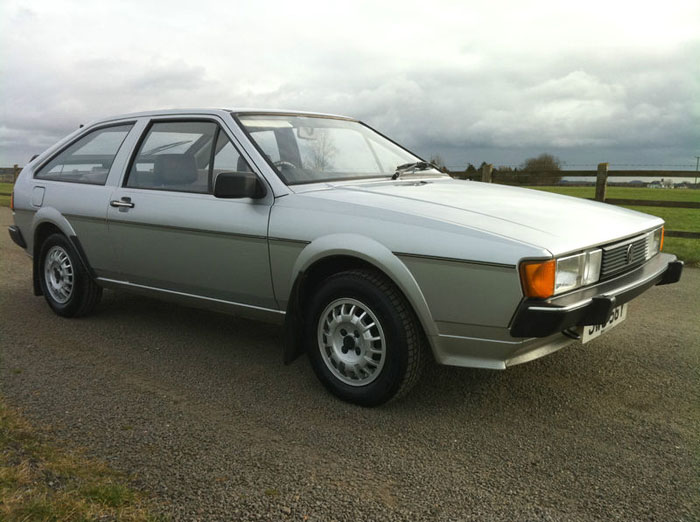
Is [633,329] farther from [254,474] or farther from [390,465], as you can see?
[254,474]

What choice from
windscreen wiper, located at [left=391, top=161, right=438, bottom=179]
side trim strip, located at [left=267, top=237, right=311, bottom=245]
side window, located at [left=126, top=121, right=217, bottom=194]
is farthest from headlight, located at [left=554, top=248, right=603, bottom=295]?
side window, located at [left=126, top=121, right=217, bottom=194]

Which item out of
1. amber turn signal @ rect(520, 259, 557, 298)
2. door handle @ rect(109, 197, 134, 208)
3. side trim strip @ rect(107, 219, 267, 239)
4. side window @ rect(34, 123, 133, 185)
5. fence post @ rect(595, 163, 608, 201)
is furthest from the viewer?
fence post @ rect(595, 163, 608, 201)

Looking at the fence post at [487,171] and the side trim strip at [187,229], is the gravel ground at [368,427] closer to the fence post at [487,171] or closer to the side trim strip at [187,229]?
the side trim strip at [187,229]

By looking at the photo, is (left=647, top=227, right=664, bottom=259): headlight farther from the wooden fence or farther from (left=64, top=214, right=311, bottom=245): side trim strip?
the wooden fence

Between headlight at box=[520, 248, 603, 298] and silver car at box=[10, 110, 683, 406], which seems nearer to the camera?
headlight at box=[520, 248, 603, 298]

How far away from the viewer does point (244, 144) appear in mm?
4219

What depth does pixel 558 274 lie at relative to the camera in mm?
3158

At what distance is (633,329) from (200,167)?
12.2ft

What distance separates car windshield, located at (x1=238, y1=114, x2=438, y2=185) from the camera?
4234 millimetres

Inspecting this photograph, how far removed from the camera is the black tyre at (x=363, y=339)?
11.4 feet

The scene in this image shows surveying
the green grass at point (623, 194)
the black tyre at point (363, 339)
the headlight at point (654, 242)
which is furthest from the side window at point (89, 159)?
the green grass at point (623, 194)

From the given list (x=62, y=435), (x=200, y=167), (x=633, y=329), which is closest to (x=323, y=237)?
(x=200, y=167)

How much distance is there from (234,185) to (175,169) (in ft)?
3.43

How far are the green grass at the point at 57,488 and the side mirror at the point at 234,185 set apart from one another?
1644mm
